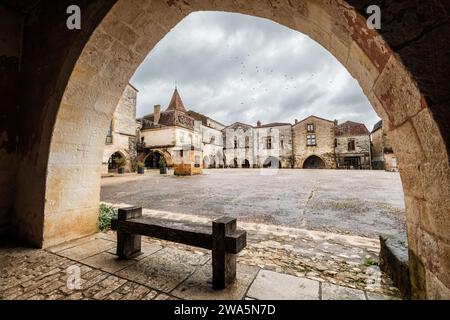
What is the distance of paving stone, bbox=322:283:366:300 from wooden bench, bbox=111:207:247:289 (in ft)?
2.11

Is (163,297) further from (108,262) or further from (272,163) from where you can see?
(272,163)

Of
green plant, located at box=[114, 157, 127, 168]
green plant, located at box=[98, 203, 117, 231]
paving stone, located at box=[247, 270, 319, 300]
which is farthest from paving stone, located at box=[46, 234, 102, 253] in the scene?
green plant, located at box=[114, 157, 127, 168]

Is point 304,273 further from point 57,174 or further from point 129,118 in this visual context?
point 129,118

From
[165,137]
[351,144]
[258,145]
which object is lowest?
[351,144]

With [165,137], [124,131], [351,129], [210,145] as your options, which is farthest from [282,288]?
[210,145]

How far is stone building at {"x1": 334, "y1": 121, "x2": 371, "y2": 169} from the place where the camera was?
86.4 feet

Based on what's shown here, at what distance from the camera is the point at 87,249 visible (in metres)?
2.15

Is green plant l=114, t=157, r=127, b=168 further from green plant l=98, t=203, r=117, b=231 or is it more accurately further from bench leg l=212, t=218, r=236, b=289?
bench leg l=212, t=218, r=236, b=289

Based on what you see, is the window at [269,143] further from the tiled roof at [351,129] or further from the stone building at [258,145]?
the tiled roof at [351,129]

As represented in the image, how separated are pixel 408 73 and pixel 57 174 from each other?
3.07 m

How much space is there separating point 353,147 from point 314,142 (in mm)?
4899

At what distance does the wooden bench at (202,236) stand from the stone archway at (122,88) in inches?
37.1

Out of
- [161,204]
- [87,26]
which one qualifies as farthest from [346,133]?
[87,26]

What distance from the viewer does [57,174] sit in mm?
2252
